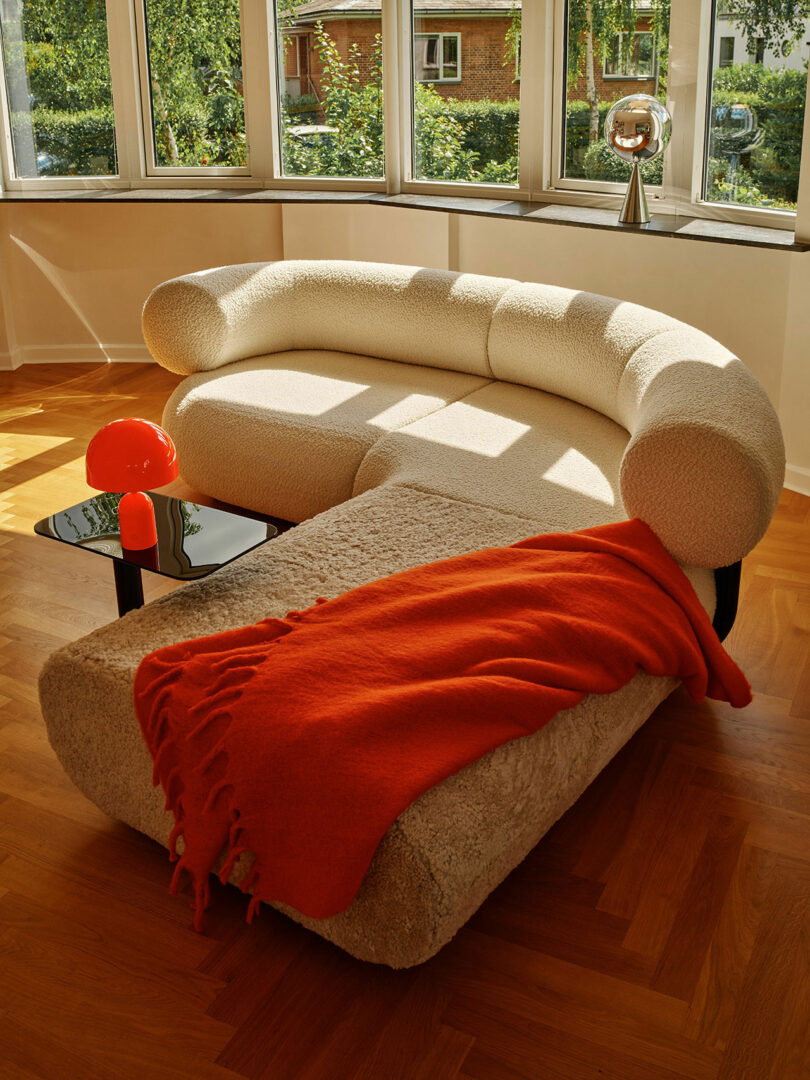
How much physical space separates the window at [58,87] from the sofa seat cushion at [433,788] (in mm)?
3216

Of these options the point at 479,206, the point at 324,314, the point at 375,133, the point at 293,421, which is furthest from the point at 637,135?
the point at 293,421

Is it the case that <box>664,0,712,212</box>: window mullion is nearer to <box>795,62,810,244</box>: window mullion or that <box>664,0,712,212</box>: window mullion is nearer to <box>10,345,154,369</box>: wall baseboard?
<box>795,62,810,244</box>: window mullion

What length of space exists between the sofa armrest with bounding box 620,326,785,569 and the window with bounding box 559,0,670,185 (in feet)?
6.70

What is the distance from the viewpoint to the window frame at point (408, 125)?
141 inches

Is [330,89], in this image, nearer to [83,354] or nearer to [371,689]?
[83,354]

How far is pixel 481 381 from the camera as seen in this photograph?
3.17m

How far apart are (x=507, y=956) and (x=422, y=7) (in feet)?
12.6

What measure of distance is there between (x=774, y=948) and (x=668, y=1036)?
267 millimetres

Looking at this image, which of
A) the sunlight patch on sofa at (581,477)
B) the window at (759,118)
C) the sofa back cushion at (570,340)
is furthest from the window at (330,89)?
the sunlight patch on sofa at (581,477)

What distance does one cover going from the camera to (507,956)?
66.3 inches

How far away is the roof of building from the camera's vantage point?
4.08 meters

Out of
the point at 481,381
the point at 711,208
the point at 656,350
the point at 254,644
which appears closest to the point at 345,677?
the point at 254,644

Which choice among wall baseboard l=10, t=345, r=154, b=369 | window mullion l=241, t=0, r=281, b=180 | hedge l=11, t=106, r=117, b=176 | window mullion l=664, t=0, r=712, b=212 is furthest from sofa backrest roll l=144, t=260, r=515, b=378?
hedge l=11, t=106, r=117, b=176

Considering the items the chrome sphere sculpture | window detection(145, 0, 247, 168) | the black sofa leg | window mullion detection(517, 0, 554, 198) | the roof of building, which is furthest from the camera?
window detection(145, 0, 247, 168)
